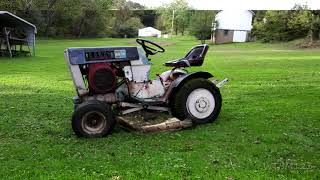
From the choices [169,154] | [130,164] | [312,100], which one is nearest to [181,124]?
[169,154]

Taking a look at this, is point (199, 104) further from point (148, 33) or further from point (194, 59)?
point (148, 33)

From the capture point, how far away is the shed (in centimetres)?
3359

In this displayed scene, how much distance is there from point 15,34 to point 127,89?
3073cm

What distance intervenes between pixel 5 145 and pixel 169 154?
2.55 metres

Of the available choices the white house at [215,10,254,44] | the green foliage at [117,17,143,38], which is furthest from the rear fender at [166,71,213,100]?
the green foliage at [117,17,143,38]

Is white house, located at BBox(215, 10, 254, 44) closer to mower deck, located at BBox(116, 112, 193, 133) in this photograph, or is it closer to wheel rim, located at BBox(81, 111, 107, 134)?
mower deck, located at BBox(116, 112, 193, 133)

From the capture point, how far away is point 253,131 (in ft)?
25.9

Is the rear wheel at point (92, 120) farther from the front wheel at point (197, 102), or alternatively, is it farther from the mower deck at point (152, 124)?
the front wheel at point (197, 102)

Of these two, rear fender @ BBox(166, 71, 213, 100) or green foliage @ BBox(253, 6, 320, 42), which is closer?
rear fender @ BBox(166, 71, 213, 100)

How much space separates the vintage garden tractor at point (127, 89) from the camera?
7.75 meters

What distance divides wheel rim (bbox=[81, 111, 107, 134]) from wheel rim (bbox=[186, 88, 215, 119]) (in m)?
1.63

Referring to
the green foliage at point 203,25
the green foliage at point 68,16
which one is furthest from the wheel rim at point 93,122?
the green foliage at point 203,25

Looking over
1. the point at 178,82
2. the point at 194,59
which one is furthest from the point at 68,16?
the point at 178,82

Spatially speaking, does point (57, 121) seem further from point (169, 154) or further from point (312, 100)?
point (312, 100)
